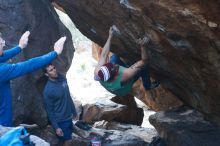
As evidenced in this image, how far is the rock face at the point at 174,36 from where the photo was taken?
5461 millimetres

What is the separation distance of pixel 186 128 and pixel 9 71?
435 centimetres

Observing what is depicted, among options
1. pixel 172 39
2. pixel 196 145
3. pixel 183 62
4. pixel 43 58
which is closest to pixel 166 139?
pixel 196 145

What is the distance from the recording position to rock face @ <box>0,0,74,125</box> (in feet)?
28.4

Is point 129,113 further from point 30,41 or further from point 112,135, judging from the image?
point 30,41

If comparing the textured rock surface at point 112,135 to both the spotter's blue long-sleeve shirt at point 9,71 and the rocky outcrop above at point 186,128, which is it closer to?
the rocky outcrop above at point 186,128

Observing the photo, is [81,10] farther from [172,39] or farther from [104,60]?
[172,39]

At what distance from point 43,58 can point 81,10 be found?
3.15m

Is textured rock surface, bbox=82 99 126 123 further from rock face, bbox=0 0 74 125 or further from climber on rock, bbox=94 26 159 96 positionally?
climber on rock, bbox=94 26 159 96

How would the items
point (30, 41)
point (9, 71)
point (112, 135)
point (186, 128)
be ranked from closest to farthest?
point (9, 71) < point (186, 128) < point (30, 41) < point (112, 135)

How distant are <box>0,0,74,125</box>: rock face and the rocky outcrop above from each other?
8.77 ft

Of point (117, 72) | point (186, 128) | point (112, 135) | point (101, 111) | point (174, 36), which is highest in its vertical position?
point (174, 36)

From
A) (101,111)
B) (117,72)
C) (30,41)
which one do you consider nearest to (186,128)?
(117,72)

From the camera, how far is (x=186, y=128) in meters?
8.72

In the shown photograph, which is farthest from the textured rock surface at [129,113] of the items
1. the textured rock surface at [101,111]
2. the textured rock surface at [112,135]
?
the textured rock surface at [112,135]
